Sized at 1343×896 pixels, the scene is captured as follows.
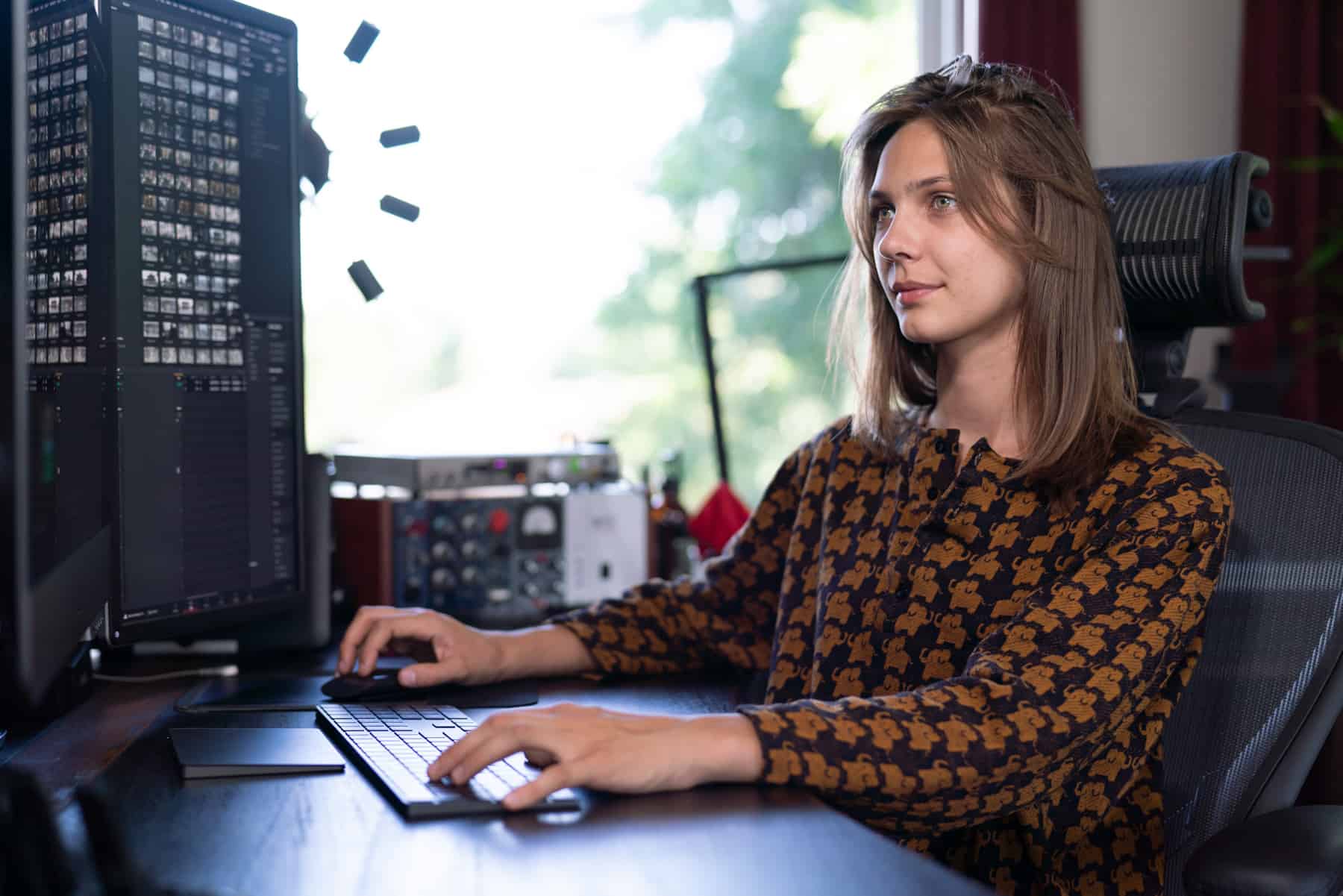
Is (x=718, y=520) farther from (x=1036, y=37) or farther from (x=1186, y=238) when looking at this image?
(x=1036, y=37)

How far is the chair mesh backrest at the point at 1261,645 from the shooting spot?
1.17 m

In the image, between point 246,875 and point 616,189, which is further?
point 616,189

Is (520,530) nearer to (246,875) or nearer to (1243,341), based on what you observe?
(246,875)

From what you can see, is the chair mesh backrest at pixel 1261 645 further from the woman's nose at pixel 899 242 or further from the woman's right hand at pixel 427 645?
the woman's right hand at pixel 427 645

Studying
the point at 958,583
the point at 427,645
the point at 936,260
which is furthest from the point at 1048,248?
the point at 427,645

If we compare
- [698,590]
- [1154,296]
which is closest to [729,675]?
[698,590]

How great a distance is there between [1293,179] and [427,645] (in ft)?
7.28

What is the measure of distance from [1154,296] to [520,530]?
93 cm

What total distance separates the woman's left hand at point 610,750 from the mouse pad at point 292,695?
0.33 metres

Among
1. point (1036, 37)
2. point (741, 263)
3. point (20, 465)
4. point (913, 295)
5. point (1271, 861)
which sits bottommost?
point (1271, 861)

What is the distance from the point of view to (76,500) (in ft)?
3.41

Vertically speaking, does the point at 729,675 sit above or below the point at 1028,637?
below

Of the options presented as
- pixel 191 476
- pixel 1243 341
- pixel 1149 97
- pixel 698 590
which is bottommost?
pixel 698 590

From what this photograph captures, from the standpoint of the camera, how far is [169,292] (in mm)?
1297
